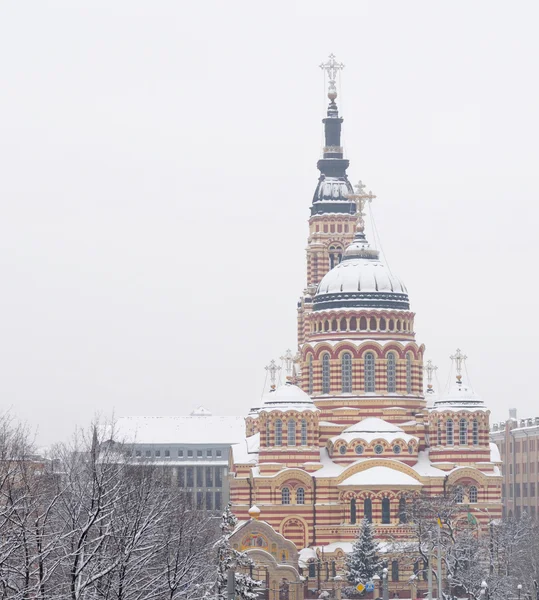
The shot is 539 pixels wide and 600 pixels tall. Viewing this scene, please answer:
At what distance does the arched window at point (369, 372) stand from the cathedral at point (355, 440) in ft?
0.17

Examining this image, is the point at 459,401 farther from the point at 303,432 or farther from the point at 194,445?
the point at 194,445

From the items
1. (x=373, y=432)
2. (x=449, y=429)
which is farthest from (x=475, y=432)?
(x=373, y=432)

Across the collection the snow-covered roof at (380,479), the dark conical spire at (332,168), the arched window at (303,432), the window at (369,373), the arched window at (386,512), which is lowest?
the arched window at (386,512)

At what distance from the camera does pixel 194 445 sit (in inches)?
5290

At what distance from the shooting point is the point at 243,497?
276 feet

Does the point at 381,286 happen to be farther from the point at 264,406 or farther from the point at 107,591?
the point at 107,591

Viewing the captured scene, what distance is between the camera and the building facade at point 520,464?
344ft

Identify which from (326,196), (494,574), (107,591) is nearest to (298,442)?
(494,574)

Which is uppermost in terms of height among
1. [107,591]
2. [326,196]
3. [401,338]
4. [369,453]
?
[326,196]

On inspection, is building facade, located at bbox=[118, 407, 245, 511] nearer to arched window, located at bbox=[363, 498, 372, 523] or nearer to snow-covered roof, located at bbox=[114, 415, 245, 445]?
snow-covered roof, located at bbox=[114, 415, 245, 445]

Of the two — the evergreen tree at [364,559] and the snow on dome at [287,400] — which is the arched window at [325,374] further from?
the evergreen tree at [364,559]

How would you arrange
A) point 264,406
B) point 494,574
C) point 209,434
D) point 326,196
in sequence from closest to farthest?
point 494,574
point 264,406
point 326,196
point 209,434

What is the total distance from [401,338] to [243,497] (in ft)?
38.0

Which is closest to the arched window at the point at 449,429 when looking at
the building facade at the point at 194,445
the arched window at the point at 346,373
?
the arched window at the point at 346,373
